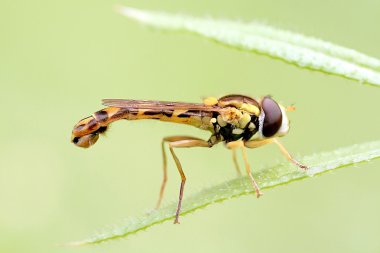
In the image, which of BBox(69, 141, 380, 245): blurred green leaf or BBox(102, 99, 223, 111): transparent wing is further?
BBox(102, 99, 223, 111): transparent wing

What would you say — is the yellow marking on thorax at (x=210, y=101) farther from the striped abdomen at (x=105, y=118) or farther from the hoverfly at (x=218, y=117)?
the striped abdomen at (x=105, y=118)

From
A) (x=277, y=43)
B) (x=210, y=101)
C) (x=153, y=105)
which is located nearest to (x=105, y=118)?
(x=153, y=105)

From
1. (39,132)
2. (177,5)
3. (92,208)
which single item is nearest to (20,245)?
(92,208)

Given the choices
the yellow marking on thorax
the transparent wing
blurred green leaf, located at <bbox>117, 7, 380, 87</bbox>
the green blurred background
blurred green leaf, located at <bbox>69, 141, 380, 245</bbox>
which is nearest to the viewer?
blurred green leaf, located at <bbox>117, 7, 380, 87</bbox>

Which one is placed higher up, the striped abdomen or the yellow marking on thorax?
the yellow marking on thorax

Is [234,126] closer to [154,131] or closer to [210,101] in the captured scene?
[210,101]

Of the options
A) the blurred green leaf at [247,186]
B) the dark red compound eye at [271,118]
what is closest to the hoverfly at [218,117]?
the dark red compound eye at [271,118]

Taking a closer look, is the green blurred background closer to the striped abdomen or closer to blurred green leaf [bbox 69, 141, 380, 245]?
the striped abdomen

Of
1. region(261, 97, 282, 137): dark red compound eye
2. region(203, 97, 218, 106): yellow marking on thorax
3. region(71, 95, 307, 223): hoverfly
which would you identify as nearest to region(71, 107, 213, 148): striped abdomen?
region(71, 95, 307, 223): hoverfly
